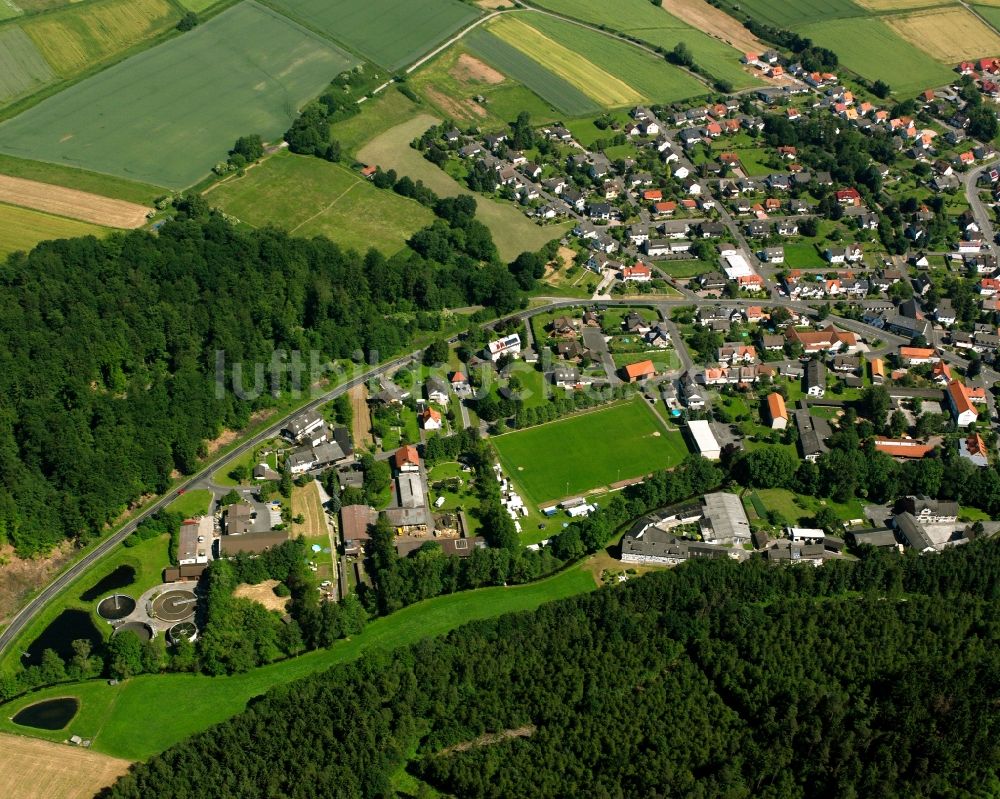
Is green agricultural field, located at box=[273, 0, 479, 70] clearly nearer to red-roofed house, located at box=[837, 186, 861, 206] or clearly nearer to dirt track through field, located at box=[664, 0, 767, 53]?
dirt track through field, located at box=[664, 0, 767, 53]

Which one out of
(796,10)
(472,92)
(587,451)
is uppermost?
(796,10)

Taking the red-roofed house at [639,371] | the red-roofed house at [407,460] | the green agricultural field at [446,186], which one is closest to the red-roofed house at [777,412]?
the red-roofed house at [639,371]

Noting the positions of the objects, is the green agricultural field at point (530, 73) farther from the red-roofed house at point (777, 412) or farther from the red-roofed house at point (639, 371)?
the red-roofed house at point (777, 412)

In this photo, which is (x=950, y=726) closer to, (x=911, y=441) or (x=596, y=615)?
(x=596, y=615)

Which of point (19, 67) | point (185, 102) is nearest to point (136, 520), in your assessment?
point (185, 102)

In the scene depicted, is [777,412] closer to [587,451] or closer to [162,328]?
[587,451]

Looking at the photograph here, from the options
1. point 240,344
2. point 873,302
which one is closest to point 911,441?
point 873,302
